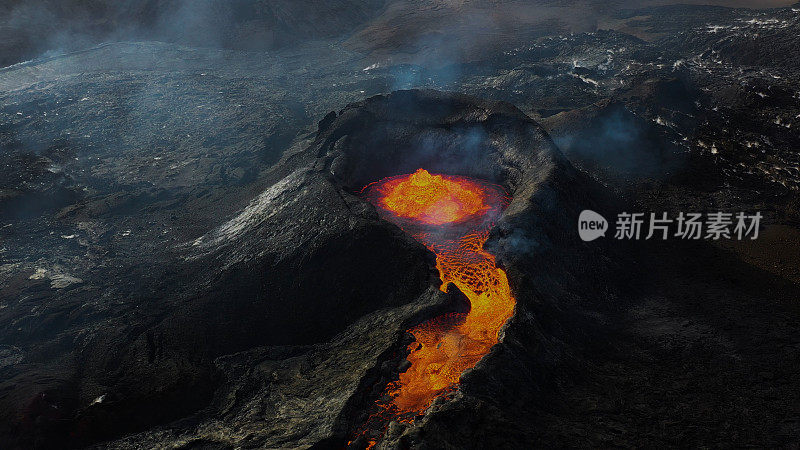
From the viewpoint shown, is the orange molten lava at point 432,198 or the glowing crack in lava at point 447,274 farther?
the orange molten lava at point 432,198

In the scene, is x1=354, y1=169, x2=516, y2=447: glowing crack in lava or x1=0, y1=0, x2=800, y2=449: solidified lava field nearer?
x1=354, y1=169, x2=516, y2=447: glowing crack in lava

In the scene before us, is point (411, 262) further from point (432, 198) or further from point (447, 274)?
point (432, 198)

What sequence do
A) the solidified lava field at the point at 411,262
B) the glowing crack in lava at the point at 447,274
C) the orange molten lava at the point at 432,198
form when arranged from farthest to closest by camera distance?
the orange molten lava at the point at 432,198 → the solidified lava field at the point at 411,262 → the glowing crack in lava at the point at 447,274

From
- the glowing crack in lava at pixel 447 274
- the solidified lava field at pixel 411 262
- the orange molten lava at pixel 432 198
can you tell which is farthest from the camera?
the orange molten lava at pixel 432 198

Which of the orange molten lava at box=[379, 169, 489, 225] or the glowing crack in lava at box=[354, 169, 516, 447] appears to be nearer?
the glowing crack in lava at box=[354, 169, 516, 447]

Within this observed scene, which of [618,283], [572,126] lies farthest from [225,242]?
[572,126]

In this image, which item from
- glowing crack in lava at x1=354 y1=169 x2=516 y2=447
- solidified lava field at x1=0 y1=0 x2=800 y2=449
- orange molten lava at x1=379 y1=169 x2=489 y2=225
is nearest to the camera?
glowing crack in lava at x1=354 y1=169 x2=516 y2=447

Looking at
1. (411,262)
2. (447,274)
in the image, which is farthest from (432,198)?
(411,262)

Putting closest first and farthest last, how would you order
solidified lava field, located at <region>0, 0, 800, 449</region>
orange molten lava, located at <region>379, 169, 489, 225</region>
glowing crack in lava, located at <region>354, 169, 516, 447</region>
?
glowing crack in lava, located at <region>354, 169, 516, 447</region> → solidified lava field, located at <region>0, 0, 800, 449</region> → orange molten lava, located at <region>379, 169, 489, 225</region>

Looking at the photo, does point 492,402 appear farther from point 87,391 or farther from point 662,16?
point 662,16
